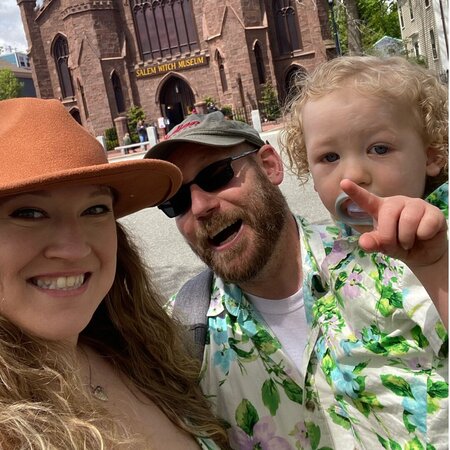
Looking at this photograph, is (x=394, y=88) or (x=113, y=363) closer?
(x=394, y=88)

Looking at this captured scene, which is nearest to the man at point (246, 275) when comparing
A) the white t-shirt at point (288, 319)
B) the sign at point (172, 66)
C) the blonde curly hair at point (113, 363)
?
the white t-shirt at point (288, 319)

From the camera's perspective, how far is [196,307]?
2170 millimetres

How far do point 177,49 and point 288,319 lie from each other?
1394 inches

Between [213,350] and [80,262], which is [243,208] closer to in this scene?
Result: [213,350]

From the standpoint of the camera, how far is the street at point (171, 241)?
22.1ft

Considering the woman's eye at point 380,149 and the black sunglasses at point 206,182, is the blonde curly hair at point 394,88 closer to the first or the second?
the woman's eye at point 380,149

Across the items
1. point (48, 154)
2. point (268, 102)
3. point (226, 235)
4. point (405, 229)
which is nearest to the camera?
point (405, 229)

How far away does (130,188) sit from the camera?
5.85 feet

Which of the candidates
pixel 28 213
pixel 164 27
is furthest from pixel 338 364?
pixel 164 27

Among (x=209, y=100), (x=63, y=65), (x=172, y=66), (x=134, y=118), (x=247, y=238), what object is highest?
(x=63, y=65)

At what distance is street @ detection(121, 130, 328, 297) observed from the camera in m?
6.75

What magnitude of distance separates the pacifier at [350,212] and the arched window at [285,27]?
3500 centimetres

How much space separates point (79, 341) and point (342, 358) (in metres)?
0.90

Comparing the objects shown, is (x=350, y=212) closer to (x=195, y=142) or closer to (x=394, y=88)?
Answer: (x=394, y=88)
